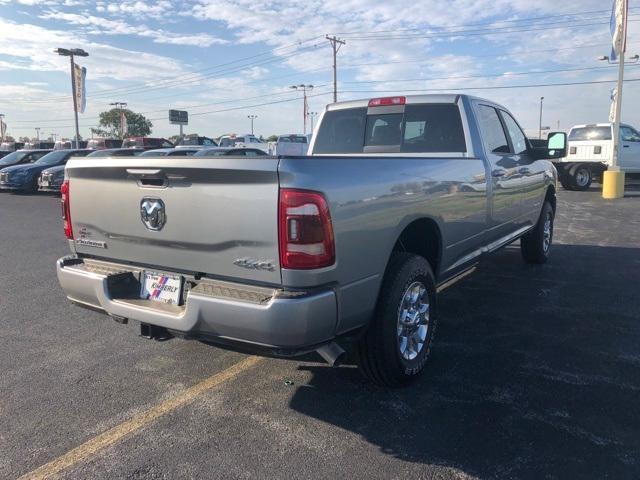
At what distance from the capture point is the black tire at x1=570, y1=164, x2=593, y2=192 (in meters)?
17.6

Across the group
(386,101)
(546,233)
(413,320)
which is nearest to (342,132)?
(386,101)

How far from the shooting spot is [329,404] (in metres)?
3.39

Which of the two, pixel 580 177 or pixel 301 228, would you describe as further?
pixel 580 177

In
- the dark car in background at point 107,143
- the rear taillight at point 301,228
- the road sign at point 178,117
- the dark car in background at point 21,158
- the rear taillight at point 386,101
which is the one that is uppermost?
the road sign at point 178,117

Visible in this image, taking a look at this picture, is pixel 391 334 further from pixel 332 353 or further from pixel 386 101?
pixel 386 101

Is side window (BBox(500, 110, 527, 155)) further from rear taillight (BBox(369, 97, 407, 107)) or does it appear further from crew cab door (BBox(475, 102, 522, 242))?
rear taillight (BBox(369, 97, 407, 107))

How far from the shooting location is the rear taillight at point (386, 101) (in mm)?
5117

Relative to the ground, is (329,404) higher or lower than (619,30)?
lower

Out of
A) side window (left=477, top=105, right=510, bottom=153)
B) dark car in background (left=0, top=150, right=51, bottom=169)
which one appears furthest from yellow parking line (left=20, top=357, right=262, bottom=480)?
dark car in background (left=0, top=150, right=51, bottom=169)

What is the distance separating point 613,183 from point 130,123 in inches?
3380

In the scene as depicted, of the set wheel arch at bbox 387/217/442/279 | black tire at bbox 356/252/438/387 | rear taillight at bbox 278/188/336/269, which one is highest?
rear taillight at bbox 278/188/336/269

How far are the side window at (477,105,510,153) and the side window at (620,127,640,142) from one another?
14692mm

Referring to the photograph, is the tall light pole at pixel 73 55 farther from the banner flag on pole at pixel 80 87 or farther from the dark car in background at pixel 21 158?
the dark car in background at pixel 21 158

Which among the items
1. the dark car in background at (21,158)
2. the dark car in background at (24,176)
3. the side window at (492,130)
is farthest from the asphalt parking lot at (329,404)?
the dark car in background at (21,158)
